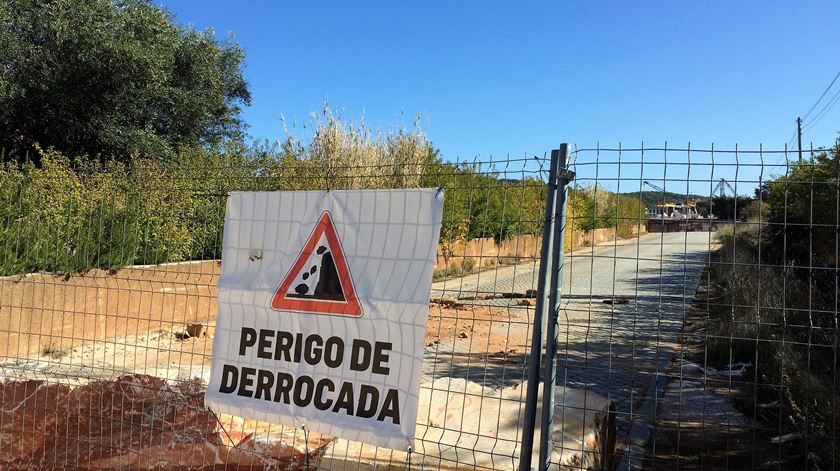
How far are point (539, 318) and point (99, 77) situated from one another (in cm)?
1579

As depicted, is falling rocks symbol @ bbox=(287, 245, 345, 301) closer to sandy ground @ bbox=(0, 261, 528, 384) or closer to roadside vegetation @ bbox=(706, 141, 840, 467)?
roadside vegetation @ bbox=(706, 141, 840, 467)

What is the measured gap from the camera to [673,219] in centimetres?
313

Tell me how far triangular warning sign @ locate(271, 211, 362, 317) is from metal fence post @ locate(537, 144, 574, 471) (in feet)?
3.08

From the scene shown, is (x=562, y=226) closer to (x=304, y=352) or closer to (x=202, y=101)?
(x=304, y=352)

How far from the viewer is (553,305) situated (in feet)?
9.43

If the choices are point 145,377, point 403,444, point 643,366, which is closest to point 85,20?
point 145,377

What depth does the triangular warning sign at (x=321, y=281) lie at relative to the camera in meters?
3.18

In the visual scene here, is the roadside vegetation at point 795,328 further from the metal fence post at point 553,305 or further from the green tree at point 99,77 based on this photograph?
the green tree at point 99,77

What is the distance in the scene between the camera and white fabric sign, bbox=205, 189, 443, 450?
302 centimetres

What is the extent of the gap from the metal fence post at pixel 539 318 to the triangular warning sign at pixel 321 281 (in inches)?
34.5

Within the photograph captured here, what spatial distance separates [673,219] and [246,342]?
7.69 feet

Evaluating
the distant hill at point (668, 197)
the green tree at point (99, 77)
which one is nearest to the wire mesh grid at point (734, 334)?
the distant hill at point (668, 197)

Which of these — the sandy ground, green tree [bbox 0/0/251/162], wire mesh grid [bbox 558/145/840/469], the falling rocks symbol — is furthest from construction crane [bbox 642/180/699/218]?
green tree [bbox 0/0/251/162]

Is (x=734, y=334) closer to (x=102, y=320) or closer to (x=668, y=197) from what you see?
(x=668, y=197)
